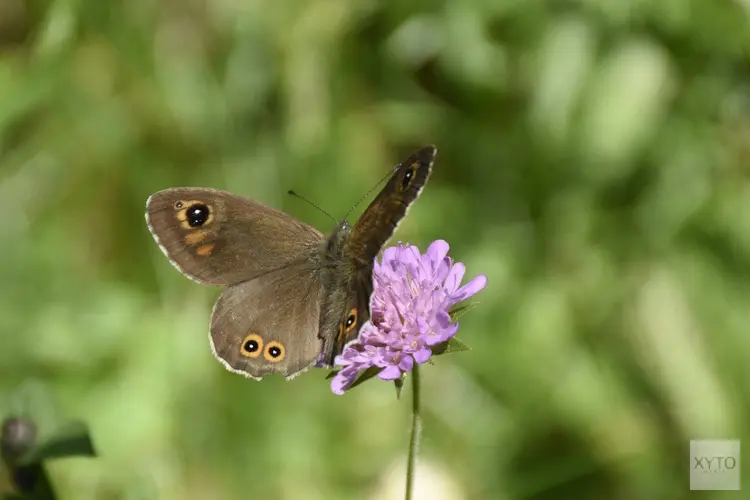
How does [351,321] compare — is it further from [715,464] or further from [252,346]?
[715,464]

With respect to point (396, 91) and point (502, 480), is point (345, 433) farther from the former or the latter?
point (396, 91)

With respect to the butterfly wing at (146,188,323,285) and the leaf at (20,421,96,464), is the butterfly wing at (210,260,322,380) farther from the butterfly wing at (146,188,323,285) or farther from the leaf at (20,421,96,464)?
the leaf at (20,421,96,464)

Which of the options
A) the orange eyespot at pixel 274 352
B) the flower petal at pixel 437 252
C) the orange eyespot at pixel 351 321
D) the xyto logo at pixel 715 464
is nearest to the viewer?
the orange eyespot at pixel 351 321

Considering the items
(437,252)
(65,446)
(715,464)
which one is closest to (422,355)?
(437,252)

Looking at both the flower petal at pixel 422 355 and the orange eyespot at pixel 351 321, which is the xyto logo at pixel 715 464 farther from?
the orange eyespot at pixel 351 321

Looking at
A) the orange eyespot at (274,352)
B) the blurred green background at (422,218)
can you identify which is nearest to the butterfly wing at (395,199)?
the orange eyespot at (274,352)

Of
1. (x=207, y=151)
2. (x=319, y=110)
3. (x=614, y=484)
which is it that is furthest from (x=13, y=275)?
(x=614, y=484)

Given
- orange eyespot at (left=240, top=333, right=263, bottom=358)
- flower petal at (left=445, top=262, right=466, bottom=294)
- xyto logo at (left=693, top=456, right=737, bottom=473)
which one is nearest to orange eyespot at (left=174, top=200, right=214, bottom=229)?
orange eyespot at (left=240, top=333, right=263, bottom=358)
